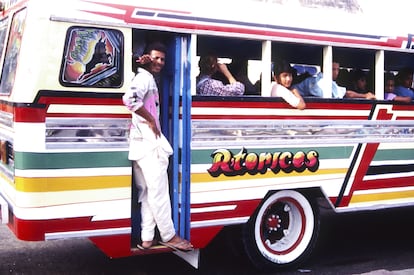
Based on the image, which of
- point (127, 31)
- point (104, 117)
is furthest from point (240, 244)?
point (127, 31)

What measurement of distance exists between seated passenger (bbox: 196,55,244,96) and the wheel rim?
1.09 metres

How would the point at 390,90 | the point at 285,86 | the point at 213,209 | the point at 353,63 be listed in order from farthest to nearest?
the point at 353,63 < the point at 390,90 < the point at 285,86 < the point at 213,209

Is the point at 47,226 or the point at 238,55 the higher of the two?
the point at 238,55

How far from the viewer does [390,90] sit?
6.86m

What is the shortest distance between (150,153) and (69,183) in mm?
696

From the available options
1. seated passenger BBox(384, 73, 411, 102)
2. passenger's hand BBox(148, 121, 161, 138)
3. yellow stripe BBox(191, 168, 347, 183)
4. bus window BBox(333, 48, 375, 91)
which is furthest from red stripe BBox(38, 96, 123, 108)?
seated passenger BBox(384, 73, 411, 102)

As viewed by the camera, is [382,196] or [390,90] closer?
[382,196]

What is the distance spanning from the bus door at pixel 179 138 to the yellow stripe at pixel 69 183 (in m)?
0.28

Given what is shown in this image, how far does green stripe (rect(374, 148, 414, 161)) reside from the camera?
21.0ft

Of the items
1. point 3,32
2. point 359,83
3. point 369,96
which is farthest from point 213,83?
point 359,83

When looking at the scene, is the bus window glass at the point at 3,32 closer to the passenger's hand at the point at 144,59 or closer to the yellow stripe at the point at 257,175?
the passenger's hand at the point at 144,59

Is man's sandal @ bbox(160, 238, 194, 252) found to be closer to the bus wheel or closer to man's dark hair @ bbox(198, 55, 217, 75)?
the bus wheel

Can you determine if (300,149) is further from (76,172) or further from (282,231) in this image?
(76,172)

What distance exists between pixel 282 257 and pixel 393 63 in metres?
2.68
